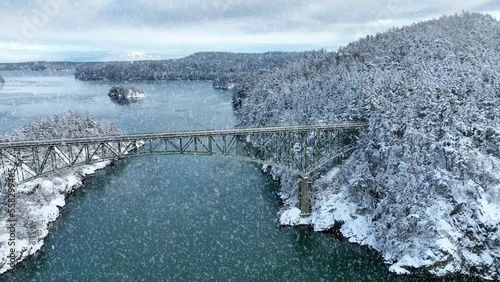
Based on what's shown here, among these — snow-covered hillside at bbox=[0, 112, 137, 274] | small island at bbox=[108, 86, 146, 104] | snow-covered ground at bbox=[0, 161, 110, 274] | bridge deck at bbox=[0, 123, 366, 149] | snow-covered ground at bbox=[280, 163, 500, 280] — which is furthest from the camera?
small island at bbox=[108, 86, 146, 104]

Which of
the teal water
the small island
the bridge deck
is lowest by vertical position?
the teal water

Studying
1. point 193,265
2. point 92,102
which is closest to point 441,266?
point 193,265

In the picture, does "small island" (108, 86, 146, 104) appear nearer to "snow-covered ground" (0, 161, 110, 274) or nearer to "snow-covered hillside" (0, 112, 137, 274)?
"snow-covered hillside" (0, 112, 137, 274)

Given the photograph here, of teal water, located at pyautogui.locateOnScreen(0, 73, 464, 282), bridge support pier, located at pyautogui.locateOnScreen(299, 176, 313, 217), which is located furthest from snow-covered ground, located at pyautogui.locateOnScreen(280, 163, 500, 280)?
bridge support pier, located at pyautogui.locateOnScreen(299, 176, 313, 217)

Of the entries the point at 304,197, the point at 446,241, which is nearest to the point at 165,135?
the point at 304,197

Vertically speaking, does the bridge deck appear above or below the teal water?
above

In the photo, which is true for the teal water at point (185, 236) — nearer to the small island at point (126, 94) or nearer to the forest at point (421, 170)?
the forest at point (421, 170)

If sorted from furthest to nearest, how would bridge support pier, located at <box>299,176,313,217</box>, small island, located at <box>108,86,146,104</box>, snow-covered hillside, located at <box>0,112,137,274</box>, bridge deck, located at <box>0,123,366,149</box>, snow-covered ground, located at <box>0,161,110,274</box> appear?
small island, located at <box>108,86,146,104</box>
bridge support pier, located at <box>299,176,313,217</box>
bridge deck, located at <box>0,123,366,149</box>
snow-covered hillside, located at <box>0,112,137,274</box>
snow-covered ground, located at <box>0,161,110,274</box>
